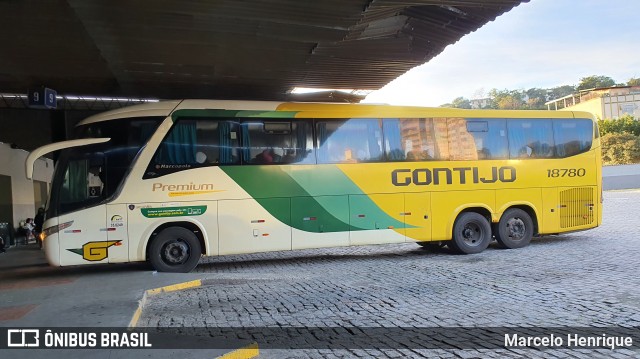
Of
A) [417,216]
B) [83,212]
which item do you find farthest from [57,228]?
[417,216]

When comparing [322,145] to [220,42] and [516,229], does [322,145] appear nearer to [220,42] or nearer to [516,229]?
[220,42]

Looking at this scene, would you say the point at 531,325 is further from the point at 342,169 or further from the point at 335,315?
the point at 342,169

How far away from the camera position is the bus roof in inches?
376

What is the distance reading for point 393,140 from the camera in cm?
1100

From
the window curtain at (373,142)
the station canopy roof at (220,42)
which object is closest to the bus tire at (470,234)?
the window curtain at (373,142)

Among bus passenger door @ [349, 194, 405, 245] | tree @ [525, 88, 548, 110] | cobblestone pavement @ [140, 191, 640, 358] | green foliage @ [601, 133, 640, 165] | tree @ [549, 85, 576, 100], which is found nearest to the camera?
cobblestone pavement @ [140, 191, 640, 358]

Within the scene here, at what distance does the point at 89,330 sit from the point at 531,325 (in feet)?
15.9

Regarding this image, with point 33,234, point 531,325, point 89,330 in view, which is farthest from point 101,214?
point 33,234

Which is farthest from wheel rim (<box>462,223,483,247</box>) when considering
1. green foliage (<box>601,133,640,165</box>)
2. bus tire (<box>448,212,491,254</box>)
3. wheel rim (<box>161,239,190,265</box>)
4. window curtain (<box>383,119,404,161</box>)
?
green foliage (<box>601,133,640,165</box>)

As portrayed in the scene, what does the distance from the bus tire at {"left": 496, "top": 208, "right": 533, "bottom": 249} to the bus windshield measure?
8660 millimetres

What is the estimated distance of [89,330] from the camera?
5.04 m

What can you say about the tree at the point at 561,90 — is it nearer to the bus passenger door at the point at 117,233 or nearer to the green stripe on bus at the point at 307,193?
the green stripe on bus at the point at 307,193

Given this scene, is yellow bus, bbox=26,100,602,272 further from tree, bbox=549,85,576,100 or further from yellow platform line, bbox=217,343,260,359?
tree, bbox=549,85,576,100

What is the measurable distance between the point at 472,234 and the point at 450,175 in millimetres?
1636
